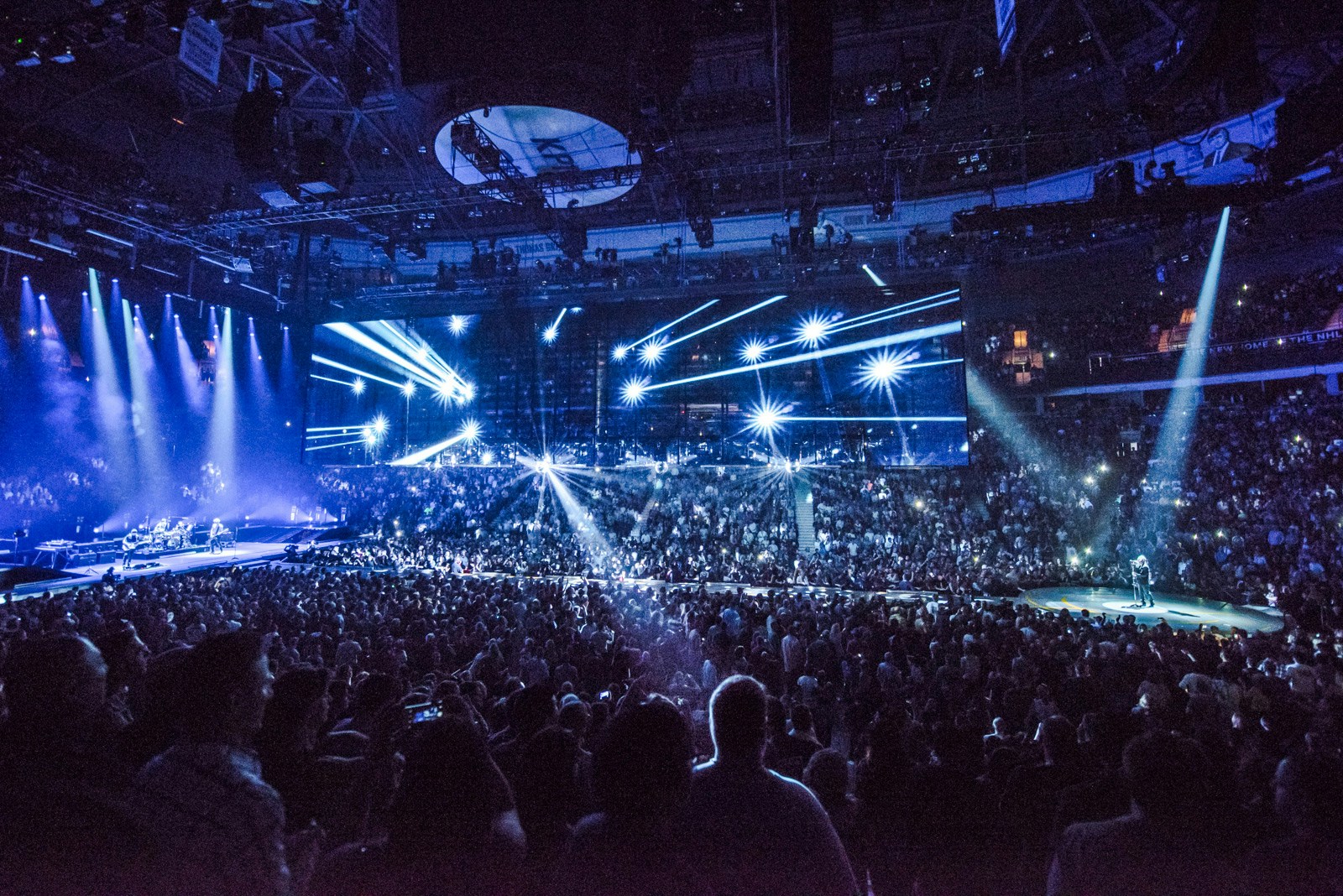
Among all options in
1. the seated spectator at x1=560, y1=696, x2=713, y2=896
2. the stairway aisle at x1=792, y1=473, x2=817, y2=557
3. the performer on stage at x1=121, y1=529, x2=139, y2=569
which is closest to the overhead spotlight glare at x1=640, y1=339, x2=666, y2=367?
the stairway aisle at x1=792, y1=473, x2=817, y2=557

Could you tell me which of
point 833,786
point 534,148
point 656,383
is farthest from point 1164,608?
point 534,148

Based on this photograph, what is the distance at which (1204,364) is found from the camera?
18.1m

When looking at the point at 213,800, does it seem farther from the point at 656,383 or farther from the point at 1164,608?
the point at 656,383

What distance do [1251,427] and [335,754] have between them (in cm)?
2155

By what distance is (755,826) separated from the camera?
1485mm

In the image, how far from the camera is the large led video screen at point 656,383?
639 inches

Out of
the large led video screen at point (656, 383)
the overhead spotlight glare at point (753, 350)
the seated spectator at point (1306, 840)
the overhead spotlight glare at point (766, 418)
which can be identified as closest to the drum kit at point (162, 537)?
the large led video screen at point (656, 383)

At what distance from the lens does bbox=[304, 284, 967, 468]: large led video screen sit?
16234mm

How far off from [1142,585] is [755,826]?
15114 mm

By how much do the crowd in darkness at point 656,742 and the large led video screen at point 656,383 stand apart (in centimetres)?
552

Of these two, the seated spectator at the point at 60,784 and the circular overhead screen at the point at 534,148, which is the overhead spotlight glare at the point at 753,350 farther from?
the seated spectator at the point at 60,784

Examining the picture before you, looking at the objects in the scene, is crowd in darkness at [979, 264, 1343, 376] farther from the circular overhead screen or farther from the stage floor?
the stage floor

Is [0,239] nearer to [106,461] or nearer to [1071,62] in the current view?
[106,461]

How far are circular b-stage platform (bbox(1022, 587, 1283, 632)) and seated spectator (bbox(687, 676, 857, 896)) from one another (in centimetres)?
1095
